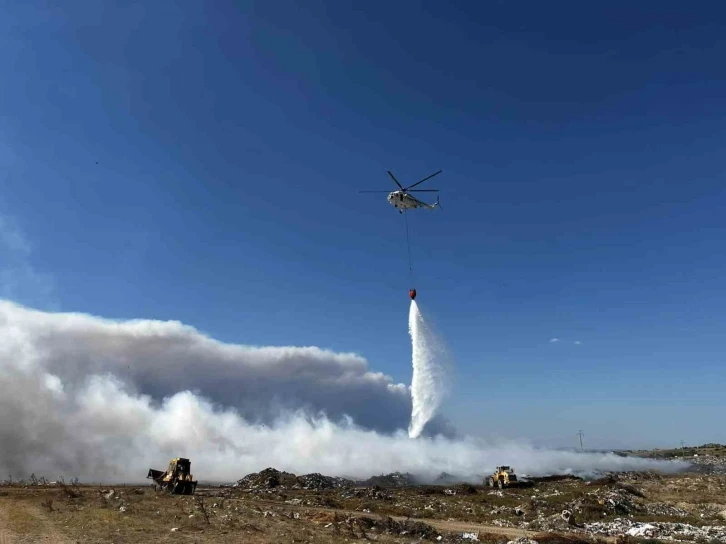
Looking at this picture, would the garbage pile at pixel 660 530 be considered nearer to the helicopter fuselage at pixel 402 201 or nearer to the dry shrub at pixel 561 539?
the dry shrub at pixel 561 539

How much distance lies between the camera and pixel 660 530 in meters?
30.2

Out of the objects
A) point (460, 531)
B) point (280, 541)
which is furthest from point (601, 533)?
point (280, 541)

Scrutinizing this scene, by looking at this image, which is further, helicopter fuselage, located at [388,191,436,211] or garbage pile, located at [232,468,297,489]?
garbage pile, located at [232,468,297,489]

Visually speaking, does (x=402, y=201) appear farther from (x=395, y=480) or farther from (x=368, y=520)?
(x=395, y=480)

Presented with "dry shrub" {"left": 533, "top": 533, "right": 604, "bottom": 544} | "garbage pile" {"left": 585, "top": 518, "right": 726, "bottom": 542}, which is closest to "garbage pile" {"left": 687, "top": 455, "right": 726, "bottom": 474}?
"garbage pile" {"left": 585, "top": 518, "right": 726, "bottom": 542}

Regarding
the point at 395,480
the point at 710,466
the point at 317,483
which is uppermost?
the point at 317,483

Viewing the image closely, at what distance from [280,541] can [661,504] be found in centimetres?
3872

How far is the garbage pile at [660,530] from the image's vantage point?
1124 inches

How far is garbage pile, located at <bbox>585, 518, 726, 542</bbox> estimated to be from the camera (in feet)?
93.7

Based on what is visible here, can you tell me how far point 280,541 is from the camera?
74.9 feet

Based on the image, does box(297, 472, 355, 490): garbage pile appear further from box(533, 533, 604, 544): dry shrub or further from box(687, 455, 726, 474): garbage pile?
box(687, 455, 726, 474): garbage pile

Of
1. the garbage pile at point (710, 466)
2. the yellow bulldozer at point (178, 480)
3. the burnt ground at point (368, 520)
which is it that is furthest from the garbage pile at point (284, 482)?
the garbage pile at point (710, 466)

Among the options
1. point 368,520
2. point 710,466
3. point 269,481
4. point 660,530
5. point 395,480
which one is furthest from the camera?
point 710,466

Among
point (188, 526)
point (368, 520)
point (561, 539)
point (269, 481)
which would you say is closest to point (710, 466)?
point (269, 481)
